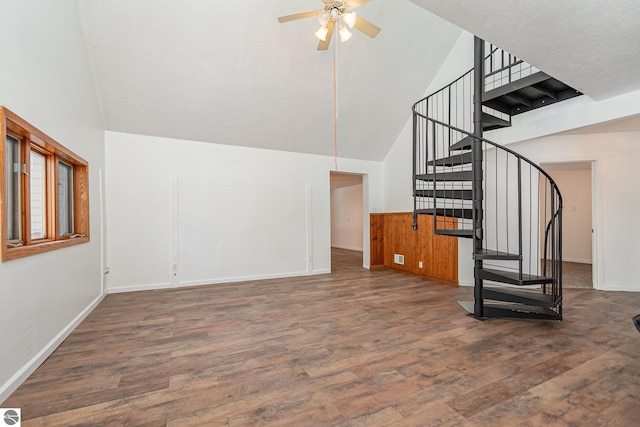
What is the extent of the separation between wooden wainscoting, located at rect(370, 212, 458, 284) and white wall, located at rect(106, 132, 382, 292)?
135 cm

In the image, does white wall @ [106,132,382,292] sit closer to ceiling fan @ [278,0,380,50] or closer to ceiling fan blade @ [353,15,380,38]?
ceiling fan @ [278,0,380,50]

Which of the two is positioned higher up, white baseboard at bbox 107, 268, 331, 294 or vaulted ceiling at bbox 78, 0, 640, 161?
vaulted ceiling at bbox 78, 0, 640, 161

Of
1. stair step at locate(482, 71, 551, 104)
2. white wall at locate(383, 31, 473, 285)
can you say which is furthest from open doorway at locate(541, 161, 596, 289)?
stair step at locate(482, 71, 551, 104)

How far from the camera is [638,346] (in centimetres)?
251

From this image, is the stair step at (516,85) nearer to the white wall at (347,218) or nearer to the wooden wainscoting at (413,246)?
the wooden wainscoting at (413,246)

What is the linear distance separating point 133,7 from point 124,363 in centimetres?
380

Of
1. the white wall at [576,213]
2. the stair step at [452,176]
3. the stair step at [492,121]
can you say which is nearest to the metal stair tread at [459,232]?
the stair step at [452,176]

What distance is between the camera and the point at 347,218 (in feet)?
34.6

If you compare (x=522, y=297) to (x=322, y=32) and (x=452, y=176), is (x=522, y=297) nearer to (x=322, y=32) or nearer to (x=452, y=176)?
(x=452, y=176)

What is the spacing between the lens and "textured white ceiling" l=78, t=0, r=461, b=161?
3.49 m

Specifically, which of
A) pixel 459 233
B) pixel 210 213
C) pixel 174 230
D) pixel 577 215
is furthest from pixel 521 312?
pixel 577 215

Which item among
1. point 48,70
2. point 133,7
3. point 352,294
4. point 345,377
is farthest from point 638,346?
point 133,7

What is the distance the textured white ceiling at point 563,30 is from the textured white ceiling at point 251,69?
2.49m

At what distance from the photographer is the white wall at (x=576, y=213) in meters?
6.99
